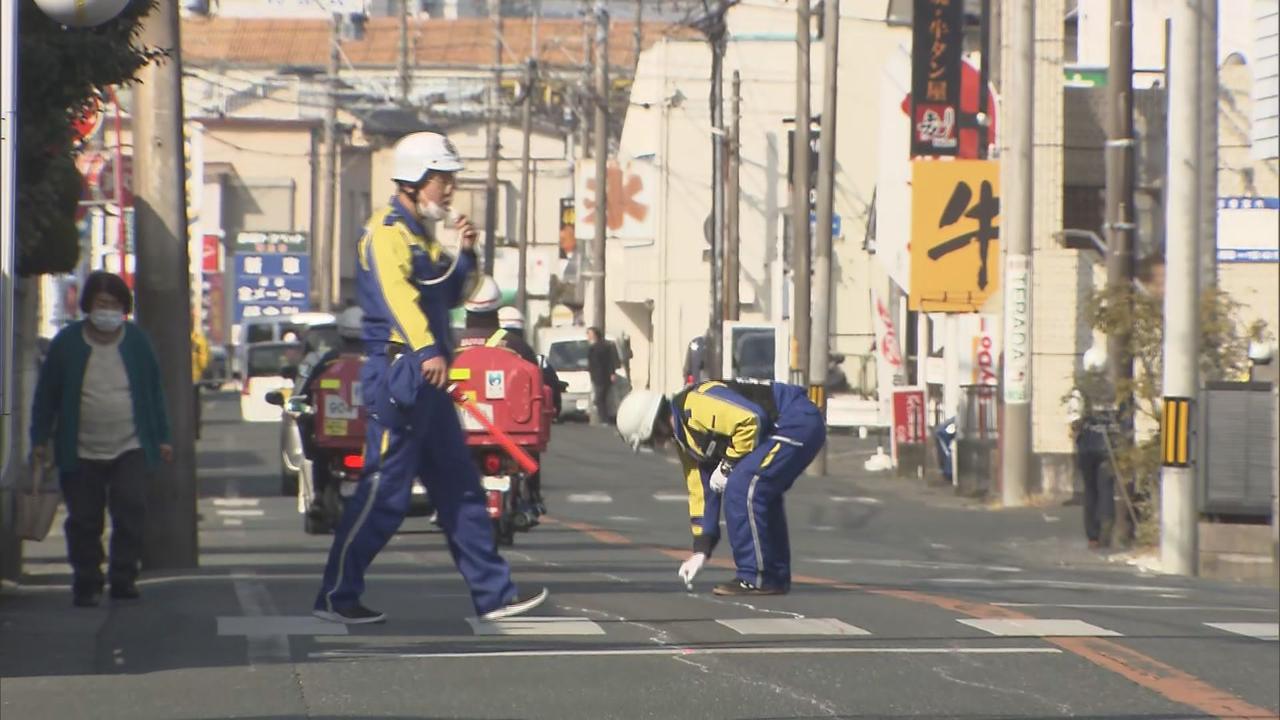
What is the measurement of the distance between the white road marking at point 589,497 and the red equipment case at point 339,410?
991 centimetres

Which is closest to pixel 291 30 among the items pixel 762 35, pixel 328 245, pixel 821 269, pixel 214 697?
pixel 328 245

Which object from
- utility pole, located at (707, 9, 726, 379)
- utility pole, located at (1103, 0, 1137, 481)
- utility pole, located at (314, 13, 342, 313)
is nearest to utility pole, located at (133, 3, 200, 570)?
utility pole, located at (1103, 0, 1137, 481)

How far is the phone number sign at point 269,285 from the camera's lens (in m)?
64.6

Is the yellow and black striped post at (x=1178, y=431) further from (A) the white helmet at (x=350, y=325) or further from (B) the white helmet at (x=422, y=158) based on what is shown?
(B) the white helmet at (x=422, y=158)

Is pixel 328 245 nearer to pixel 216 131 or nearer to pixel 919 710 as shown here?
pixel 216 131

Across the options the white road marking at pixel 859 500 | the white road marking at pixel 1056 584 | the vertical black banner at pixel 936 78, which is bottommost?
the white road marking at pixel 859 500

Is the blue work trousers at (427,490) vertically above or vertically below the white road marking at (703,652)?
above

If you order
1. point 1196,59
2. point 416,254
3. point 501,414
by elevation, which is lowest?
point 501,414

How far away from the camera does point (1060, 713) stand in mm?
7844

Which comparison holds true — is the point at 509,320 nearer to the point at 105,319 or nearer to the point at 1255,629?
the point at 105,319

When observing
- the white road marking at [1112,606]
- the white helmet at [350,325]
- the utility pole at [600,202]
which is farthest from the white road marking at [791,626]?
the utility pole at [600,202]

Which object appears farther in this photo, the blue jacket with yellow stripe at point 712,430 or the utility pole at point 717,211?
the utility pole at point 717,211

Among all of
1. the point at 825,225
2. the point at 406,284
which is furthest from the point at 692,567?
the point at 825,225

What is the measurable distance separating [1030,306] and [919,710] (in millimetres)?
16427
